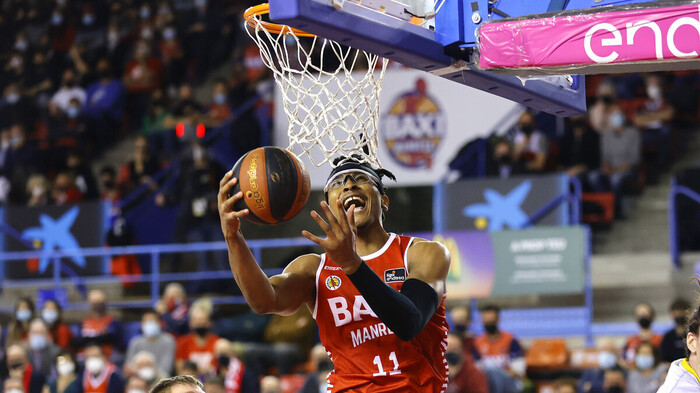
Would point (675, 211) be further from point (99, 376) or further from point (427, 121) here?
point (99, 376)

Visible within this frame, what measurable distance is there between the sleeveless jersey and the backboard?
83 centimetres

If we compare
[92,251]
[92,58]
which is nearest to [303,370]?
[92,251]

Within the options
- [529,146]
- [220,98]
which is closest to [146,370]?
[529,146]

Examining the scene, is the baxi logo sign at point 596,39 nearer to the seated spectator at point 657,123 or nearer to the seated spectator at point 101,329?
the seated spectator at point 101,329

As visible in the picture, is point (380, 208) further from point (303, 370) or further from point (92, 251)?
point (92, 251)

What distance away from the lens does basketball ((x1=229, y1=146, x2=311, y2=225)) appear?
4281 mm

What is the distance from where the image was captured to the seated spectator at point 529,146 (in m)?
11.8

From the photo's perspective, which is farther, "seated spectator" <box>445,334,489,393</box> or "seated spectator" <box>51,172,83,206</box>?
"seated spectator" <box>51,172,83,206</box>

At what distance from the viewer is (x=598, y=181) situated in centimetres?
1174

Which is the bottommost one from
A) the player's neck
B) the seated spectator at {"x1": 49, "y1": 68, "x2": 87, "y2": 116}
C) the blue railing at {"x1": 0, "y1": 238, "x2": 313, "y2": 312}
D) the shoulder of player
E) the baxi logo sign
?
the blue railing at {"x1": 0, "y1": 238, "x2": 313, "y2": 312}

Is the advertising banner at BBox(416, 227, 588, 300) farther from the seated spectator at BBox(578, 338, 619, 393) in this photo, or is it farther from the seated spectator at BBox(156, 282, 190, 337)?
the seated spectator at BBox(156, 282, 190, 337)

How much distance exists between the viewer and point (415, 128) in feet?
40.9

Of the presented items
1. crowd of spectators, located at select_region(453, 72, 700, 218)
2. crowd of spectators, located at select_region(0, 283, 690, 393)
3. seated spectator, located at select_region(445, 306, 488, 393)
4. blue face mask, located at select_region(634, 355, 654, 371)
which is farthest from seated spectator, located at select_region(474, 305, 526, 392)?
crowd of spectators, located at select_region(453, 72, 700, 218)

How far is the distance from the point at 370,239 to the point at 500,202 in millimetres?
6731
